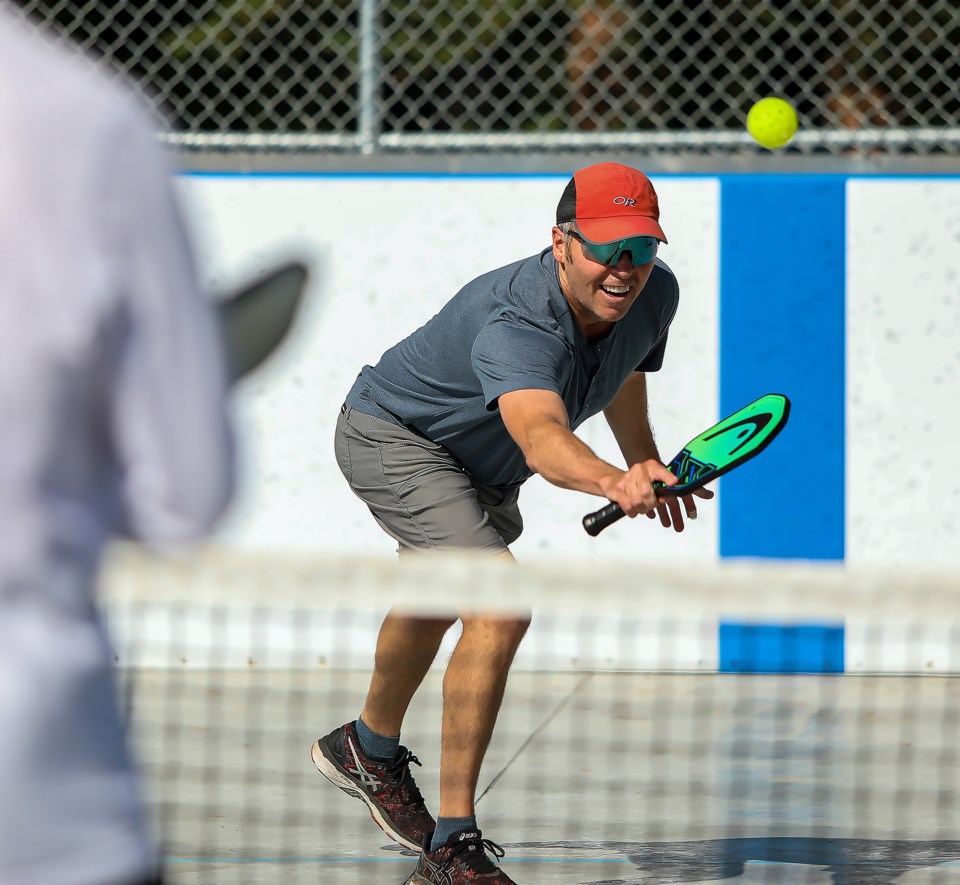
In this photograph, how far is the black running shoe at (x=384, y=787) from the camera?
153 inches

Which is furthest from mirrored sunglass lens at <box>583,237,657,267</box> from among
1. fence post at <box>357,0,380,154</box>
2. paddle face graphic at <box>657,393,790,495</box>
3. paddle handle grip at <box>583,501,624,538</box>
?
fence post at <box>357,0,380,154</box>

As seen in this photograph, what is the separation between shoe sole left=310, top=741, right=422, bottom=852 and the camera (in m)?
3.87

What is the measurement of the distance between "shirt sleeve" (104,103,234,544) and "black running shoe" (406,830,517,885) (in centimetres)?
237

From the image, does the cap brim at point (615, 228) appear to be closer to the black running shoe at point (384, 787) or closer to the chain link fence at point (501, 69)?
the black running shoe at point (384, 787)

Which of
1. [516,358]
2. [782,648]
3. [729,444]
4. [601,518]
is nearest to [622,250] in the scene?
[516,358]

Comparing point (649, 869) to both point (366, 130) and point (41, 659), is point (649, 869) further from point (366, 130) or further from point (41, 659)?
point (366, 130)

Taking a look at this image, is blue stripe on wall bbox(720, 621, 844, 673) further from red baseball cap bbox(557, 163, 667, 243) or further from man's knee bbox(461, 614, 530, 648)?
red baseball cap bbox(557, 163, 667, 243)

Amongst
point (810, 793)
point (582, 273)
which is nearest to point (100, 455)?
point (582, 273)

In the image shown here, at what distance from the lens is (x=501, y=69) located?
635 centimetres

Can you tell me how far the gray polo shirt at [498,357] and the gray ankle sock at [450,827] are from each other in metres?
0.82

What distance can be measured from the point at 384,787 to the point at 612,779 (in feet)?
3.11

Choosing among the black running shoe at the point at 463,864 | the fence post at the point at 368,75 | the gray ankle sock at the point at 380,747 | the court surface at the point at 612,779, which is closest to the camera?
the black running shoe at the point at 463,864

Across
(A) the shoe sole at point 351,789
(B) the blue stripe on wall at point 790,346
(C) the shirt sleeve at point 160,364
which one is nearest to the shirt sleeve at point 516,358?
(A) the shoe sole at point 351,789

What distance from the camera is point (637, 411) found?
4074 mm
